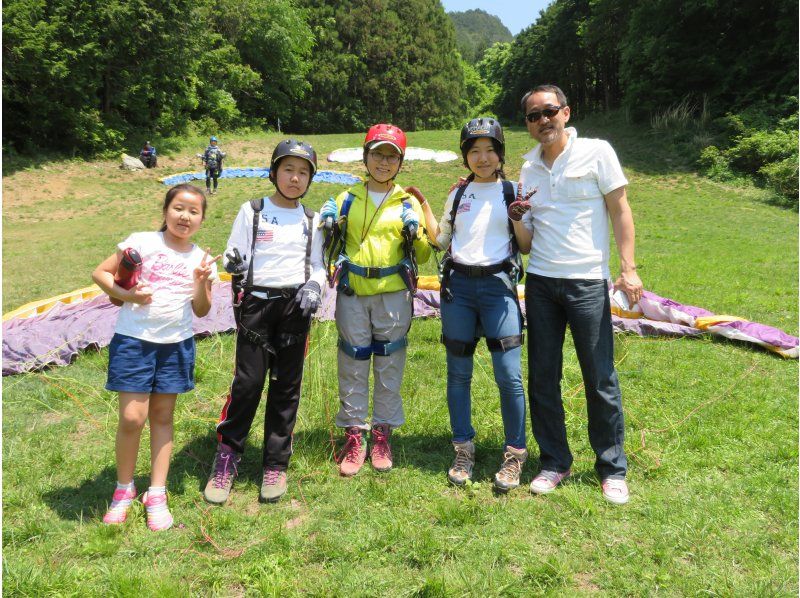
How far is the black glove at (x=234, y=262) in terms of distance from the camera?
3.27 meters

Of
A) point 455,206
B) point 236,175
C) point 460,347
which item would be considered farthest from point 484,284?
point 236,175

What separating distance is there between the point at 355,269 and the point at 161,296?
116 centimetres

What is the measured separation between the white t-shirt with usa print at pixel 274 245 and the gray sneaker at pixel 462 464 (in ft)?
4.71

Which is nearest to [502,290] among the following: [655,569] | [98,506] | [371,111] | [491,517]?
[491,517]

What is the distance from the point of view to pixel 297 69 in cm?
4269

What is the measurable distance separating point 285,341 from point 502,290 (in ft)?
4.52

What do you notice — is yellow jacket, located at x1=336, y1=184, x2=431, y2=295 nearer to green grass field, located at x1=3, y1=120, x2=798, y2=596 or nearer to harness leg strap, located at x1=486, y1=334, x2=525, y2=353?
harness leg strap, located at x1=486, y1=334, x2=525, y2=353

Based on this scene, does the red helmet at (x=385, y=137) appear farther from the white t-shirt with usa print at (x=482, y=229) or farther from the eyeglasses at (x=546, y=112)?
the eyeglasses at (x=546, y=112)

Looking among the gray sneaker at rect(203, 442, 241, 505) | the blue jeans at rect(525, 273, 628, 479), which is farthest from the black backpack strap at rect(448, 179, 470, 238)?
the gray sneaker at rect(203, 442, 241, 505)

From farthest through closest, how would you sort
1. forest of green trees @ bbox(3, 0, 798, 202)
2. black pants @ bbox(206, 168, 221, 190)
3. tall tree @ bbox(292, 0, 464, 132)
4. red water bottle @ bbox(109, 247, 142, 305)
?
1. tall tree @ bbox(292, 0, 464, 132)
2. forest of green trees @ bbox(3, 0, 798, 202)
3. black pants @ bbox(206, 168, 221, 190)
4. red water bottle @ bbox(109, 247, 142, 305)

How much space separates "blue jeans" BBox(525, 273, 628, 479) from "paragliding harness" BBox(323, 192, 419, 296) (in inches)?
30.1

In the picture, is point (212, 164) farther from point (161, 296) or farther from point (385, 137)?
point (161, 296)

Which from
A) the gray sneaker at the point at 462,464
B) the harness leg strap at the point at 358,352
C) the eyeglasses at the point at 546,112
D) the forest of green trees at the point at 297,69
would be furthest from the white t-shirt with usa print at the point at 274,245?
the forest of green trees at the point at 297,69

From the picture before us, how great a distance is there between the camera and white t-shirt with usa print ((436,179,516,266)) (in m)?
3.44
